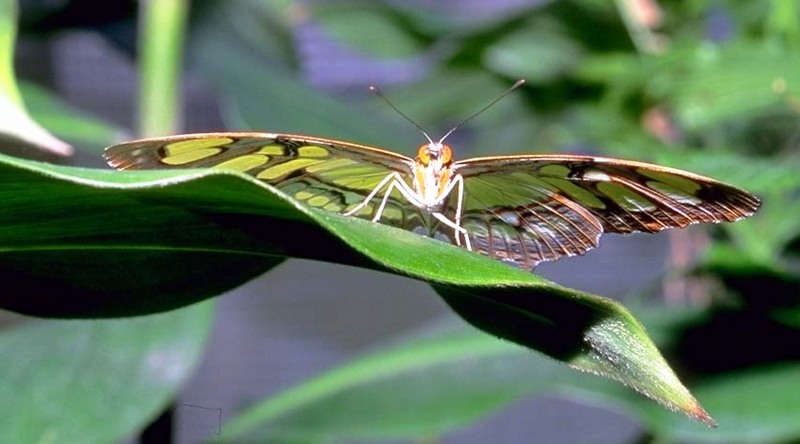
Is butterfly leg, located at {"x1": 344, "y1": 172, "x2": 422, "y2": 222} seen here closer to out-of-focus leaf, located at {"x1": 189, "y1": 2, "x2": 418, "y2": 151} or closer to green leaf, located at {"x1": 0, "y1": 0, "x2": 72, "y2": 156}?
green leaf, located at {"x1": 0, "y1": 0, "x2": 72, "y2": 156}

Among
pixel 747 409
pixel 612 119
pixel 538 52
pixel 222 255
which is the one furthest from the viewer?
pixel 538 52

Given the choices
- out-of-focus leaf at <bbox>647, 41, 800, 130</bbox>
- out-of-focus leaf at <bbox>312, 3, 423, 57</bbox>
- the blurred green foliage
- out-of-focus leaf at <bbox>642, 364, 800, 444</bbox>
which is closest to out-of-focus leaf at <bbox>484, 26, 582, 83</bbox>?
the blurred green foliage

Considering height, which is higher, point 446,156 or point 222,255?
point 446,156

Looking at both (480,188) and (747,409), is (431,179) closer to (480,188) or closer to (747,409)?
(480,188)

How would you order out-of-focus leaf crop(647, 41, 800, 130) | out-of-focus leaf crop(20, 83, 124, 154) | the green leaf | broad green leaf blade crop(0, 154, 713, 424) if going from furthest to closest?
1. out-of-focus leaf crop(20, 83, 124, 154)
2. out-of-focus leaf crop(647, 41, 800, 130)
3. the green leaf
4. broad green leaf blade crop(0, 154, 713, 424)

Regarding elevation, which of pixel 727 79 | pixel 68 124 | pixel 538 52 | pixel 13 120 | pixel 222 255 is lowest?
pixel 222 255

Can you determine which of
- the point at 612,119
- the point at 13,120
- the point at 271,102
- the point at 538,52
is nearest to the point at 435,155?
the point at 13,120
